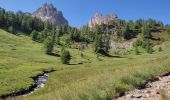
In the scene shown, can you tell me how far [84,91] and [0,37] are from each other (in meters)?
183

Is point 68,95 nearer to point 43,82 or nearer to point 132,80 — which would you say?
point 132,80

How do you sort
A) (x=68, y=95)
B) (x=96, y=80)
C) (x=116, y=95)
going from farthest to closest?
1. (x=96, y=80)
2. (x=116, y=95)
3. (x=68, y=95)

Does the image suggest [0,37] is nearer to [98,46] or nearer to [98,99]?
[98,46]

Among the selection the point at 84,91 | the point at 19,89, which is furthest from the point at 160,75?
the point at 19,89

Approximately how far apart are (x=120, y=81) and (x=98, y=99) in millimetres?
2801

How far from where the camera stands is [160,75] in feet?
56.3


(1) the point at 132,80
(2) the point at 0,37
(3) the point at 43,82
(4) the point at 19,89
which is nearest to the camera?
(1) the point at 132,80

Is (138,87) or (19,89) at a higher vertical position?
(138,87)

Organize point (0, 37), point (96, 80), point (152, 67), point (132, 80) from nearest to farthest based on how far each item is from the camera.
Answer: point (96, 80) < point (132, 80) < point (152, 67) < point (0, 37)

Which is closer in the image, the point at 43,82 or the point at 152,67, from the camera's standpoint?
the point at 152,67

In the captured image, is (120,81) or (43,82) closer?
(120,81)

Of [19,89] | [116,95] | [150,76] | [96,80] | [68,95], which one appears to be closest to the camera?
[68,95]

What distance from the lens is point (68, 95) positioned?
11203 mm

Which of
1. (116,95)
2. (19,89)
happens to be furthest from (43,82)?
(116,95)
